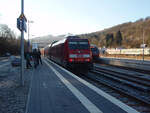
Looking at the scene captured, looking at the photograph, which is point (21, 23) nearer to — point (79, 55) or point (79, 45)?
point (79, 55)

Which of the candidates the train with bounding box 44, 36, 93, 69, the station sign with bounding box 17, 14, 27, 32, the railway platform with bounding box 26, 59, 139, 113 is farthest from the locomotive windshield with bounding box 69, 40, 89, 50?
the railway platform with bounding box 26, 59, 139, 113

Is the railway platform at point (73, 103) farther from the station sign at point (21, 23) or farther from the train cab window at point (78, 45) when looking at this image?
the train cab window at point (78, 45)

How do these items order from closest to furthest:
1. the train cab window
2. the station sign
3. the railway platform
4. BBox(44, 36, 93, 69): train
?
the railway platform → the station sign → BBox(44, 36, 93, 69): train → the train cab window

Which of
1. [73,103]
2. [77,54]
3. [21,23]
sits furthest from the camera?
[77,54]

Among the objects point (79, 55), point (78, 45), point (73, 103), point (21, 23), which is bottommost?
point (73, 103)

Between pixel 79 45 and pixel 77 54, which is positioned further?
pixel 79 45

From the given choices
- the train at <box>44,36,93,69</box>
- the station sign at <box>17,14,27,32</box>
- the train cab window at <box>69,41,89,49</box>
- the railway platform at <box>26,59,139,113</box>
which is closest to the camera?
the railway platform at <box>26,59,139,113</box>

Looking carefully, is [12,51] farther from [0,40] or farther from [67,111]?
[67,111]

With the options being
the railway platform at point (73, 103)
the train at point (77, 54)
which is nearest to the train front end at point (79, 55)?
the train at point (77, 54)

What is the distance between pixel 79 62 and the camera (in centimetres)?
1714

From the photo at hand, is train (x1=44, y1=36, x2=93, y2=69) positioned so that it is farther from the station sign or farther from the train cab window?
the station sign

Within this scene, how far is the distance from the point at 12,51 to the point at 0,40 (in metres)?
19.0

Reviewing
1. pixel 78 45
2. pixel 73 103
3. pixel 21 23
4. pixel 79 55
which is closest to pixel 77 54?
pixel 79 55

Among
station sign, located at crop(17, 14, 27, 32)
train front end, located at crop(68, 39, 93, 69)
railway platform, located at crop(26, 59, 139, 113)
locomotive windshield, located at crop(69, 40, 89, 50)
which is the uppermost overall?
station sign, located at crop(17, 14, 27, 32)
